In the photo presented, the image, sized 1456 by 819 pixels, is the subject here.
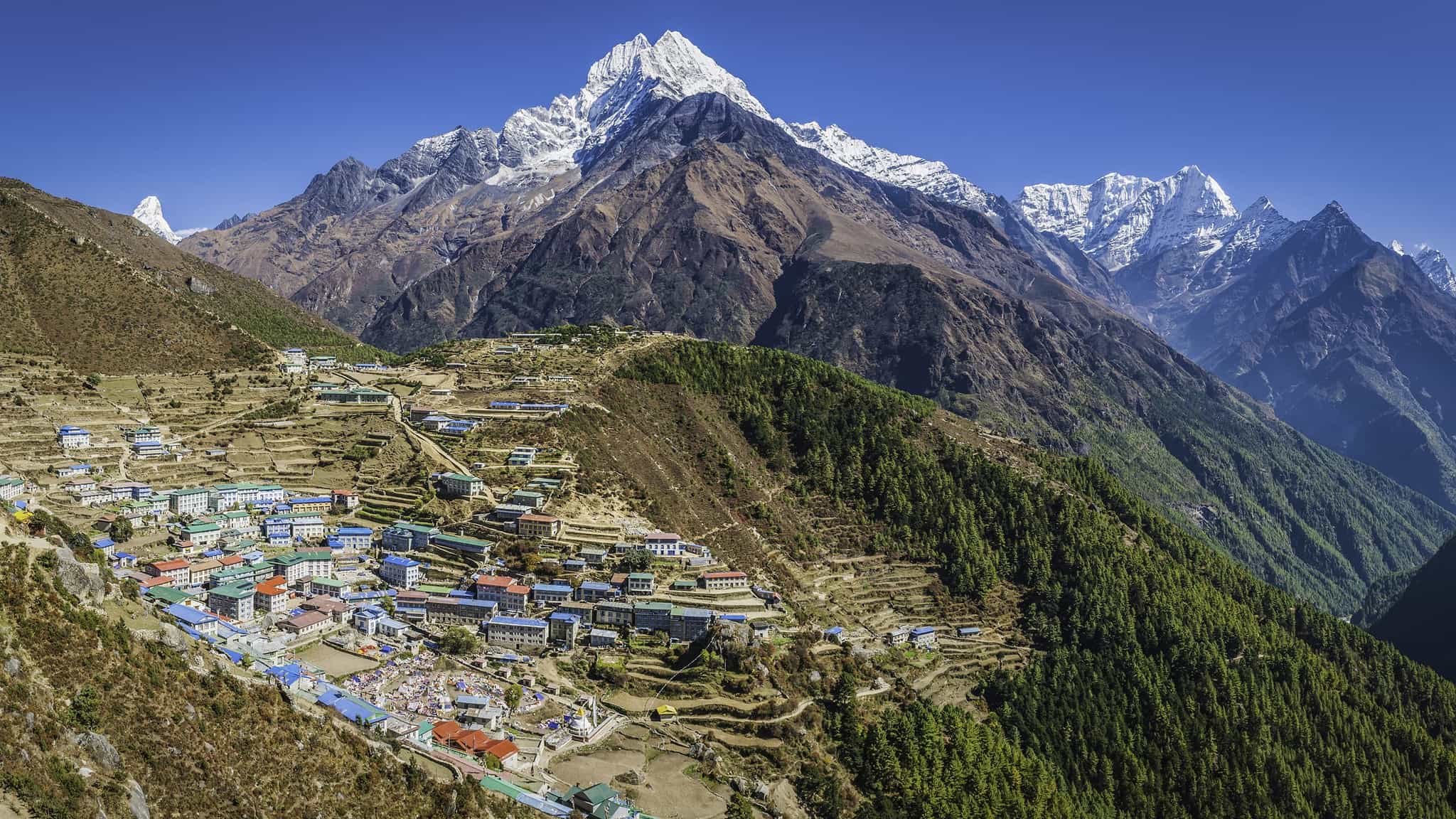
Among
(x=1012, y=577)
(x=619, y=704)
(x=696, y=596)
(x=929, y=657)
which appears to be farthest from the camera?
(x=1012, y=577)

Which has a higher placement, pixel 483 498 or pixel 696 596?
pixel 483 498

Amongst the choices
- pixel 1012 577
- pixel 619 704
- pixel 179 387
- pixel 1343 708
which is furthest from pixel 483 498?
pixel 1343 708

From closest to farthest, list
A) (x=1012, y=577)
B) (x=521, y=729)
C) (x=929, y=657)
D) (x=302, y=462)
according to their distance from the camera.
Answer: (x=521, y=729) < (x=929, y=657) < (x=302, y=462) < (x=1012, y=577)

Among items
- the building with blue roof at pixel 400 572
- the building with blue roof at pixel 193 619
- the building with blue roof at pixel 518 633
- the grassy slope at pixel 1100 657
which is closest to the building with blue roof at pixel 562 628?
the building with blue roof at pixel 518 633

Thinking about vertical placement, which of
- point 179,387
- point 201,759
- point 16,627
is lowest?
point 201,759

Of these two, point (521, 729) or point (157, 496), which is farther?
point (157, 496)

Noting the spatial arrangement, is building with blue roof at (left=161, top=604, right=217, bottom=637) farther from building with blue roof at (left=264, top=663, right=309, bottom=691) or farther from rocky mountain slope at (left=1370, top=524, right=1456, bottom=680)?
rocky mountain slope at (left=1370, top=524, right=1456, bottom=680)

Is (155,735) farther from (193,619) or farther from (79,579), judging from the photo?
(193,619)

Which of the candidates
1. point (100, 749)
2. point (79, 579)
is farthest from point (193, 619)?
point (100, 749)

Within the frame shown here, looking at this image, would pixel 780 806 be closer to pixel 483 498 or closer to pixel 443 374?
pixel 483 498
